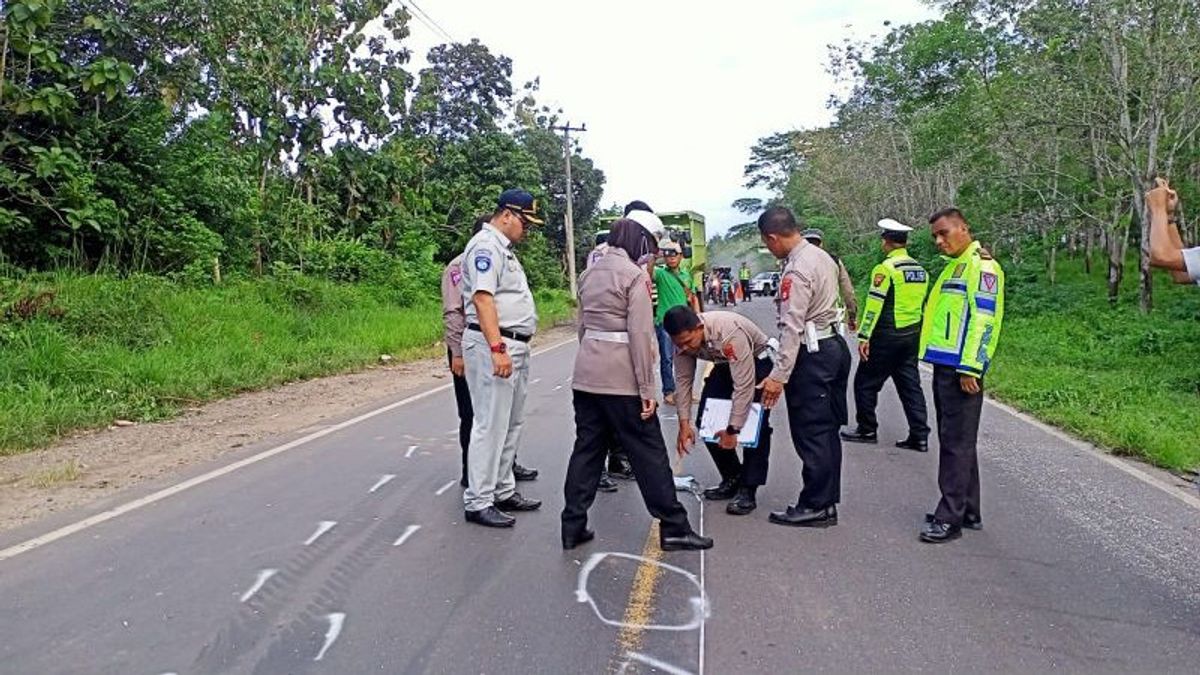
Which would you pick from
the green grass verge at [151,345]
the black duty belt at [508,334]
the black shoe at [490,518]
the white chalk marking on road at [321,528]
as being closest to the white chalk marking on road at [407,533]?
the black shoe at [490,518]

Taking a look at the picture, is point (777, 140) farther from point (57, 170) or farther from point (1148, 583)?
point (1148, 583)

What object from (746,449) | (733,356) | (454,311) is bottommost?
(746,449)

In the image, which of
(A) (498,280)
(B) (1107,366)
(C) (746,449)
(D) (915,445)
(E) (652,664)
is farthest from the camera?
(B) (1107,366)

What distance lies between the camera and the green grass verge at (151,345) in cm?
870

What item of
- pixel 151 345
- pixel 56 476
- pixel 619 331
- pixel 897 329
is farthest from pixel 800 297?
pixel 151 345

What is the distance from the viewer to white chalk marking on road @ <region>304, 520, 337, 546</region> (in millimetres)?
4957

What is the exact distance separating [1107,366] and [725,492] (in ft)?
28.9

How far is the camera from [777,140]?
55531mm

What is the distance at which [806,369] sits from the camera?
5.19 meters

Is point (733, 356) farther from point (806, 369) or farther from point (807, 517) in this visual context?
point (807, 517)

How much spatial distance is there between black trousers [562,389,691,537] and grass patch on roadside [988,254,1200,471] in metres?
4.15

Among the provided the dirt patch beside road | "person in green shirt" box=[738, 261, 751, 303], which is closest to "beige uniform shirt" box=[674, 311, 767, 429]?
the dirt patch beside road

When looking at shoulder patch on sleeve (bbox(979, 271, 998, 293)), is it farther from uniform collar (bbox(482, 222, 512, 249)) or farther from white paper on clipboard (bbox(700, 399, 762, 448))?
uniform collar (bbox(482, 222, 512, 249))

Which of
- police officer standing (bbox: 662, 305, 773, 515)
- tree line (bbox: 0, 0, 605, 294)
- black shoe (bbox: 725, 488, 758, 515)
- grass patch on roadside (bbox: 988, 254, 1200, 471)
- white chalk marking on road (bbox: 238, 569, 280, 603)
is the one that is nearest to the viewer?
white chalk marking on road (bbox: 238, 569, 280, 603)
